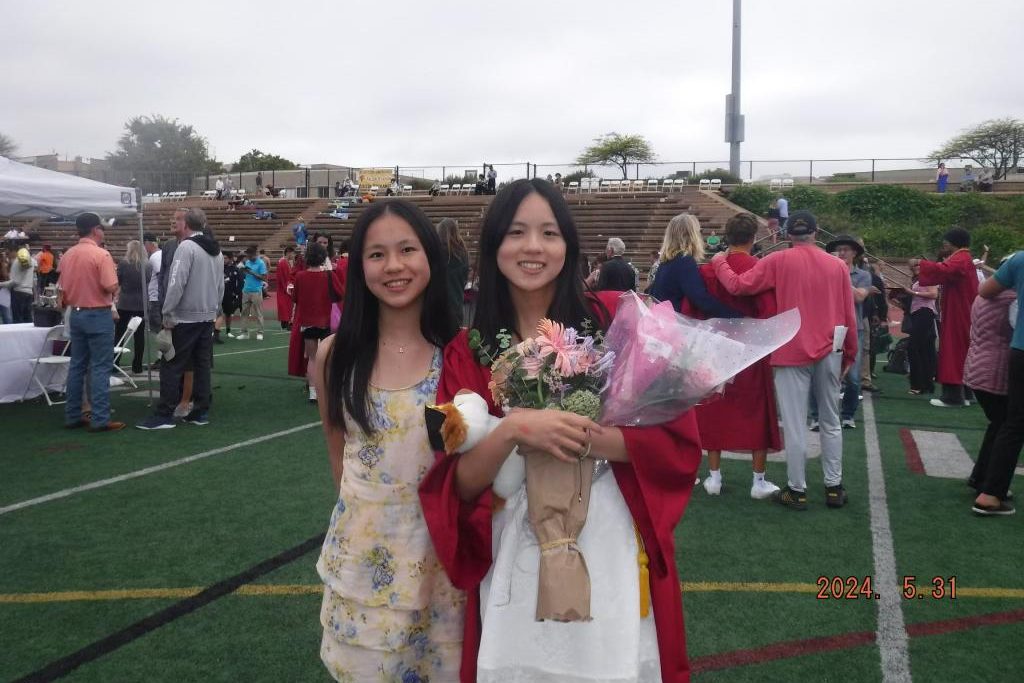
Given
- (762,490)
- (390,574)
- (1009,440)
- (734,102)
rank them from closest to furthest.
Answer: (390,574) → (1009,440) → (762,490) → (734,102)

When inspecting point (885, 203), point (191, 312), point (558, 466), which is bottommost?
point (558, 466)

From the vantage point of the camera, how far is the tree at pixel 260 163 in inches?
2744

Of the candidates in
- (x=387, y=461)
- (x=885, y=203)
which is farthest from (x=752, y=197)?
(x=387, y=461)

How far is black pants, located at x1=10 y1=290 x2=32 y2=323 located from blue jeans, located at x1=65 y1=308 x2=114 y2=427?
8.02 metres

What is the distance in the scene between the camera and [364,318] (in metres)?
2.15

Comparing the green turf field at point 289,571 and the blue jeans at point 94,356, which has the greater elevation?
the blue jeans at point 94,356

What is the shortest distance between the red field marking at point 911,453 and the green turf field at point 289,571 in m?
0.08

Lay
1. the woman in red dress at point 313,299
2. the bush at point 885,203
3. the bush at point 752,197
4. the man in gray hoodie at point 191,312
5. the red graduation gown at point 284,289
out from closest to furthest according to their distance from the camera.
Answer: the man in gray hoodie at point 191,312
the woman in red dress at point 313,299
the red graduation gown at point 284,289
the bush at point 885,203
the bush at point 752,197

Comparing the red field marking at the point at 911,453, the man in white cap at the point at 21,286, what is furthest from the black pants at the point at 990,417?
the man in white cap at the point at 21,286

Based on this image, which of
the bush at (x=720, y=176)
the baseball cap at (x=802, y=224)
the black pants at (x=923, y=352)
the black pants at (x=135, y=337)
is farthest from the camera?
the bush at (x=720, y=176)

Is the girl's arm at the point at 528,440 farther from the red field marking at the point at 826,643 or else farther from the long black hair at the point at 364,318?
the red field marking at the point at 826,643

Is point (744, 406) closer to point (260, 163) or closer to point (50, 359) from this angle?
point (50, 359)

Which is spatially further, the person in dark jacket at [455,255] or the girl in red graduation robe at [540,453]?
the person in dark jacket at [455,255]

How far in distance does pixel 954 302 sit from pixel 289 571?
23.4ft
